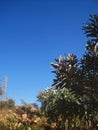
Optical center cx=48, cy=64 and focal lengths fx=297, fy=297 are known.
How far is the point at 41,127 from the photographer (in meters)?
11.4

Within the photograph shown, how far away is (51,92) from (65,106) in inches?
553

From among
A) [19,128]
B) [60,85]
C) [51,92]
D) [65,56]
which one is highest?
[51,92]

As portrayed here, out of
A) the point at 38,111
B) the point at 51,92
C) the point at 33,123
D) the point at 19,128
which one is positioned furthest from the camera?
the point at 51,92

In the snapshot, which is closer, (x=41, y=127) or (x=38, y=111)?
(x=41, y=127)

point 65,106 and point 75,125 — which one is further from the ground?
point 65,106

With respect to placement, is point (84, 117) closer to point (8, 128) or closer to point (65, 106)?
point (65, 106)

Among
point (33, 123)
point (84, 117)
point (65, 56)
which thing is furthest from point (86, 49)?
point (33, 123)

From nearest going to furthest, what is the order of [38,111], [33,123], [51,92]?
1. [33,123]
2. [38,111]
3. [51,92]

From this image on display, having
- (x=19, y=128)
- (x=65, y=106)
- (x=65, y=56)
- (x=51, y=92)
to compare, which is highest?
(x=51, y=92)

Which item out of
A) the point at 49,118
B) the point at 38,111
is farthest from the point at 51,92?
the point at 49,118

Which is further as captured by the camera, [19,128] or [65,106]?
[65,106]

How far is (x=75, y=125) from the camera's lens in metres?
11.7

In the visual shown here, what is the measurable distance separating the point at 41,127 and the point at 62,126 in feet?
2.97

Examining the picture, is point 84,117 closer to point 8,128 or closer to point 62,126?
point 62,126
